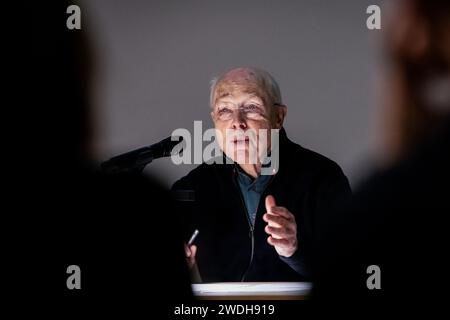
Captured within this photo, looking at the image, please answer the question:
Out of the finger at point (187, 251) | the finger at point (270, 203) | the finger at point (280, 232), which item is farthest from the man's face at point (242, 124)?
the finger at point (187, 251)

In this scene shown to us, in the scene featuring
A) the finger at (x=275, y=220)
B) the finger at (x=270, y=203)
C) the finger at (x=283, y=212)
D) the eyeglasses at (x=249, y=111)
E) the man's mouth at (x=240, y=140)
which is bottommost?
the finger at (x=275, y=220)

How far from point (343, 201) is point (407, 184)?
0.75ft

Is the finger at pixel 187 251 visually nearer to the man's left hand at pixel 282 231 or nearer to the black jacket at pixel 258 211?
the black jacket at pixel 258 211

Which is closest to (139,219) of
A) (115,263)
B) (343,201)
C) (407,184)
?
(115,263)

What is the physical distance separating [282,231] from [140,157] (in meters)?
0.57

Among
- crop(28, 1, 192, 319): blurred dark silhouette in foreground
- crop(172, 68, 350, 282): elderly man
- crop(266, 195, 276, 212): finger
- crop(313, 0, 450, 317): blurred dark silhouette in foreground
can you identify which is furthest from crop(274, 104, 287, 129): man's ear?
crop(28, 1, 192, 319): blurred dark silhouette in foreground

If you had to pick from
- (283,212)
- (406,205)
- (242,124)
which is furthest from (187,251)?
(406,205)

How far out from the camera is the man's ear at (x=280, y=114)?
3.04 m

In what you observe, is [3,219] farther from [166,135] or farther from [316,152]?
[316,152]

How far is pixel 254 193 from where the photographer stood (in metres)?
3.05

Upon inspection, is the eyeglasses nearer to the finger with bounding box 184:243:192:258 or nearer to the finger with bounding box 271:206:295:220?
the finger with bounding box 271:206:295:220

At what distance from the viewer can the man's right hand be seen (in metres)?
3.04

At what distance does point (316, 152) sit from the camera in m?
3.03

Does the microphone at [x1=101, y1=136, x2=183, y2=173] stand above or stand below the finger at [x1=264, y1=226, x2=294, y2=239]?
above
